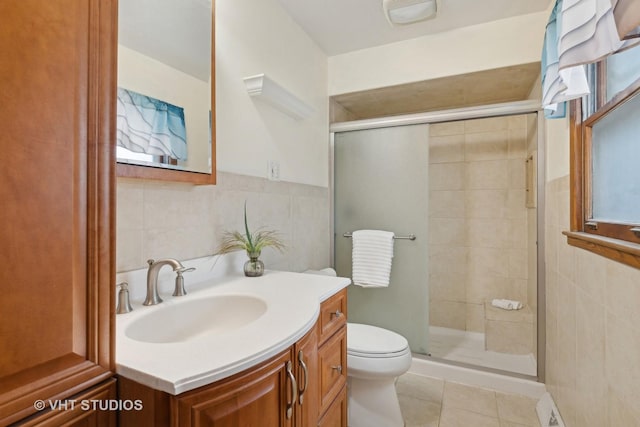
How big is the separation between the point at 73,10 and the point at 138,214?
67 cm

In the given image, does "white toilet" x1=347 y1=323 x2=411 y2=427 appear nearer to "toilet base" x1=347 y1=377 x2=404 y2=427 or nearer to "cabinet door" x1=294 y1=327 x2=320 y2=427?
"toilet base" x1=347 y1=377 x2=404 y2=427

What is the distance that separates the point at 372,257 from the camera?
2.20 metres

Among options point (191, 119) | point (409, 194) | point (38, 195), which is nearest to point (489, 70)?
point (409, 194)

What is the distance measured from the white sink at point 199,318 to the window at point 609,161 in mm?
1147

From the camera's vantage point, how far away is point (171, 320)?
3.21 ft

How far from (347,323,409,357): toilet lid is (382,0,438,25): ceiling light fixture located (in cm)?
179

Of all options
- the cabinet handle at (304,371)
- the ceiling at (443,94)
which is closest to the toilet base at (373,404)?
the cabinet handle at (304,371)

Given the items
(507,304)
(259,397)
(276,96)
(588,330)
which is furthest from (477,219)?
(259,397)

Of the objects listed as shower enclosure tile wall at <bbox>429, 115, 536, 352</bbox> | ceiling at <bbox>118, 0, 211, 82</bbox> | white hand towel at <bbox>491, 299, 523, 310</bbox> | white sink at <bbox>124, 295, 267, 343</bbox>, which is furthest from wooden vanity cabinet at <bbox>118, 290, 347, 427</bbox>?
shower enclosure tile wall at <bbox>429, 115, 536, 352</bbox>

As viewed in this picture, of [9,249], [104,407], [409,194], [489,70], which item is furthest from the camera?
[409,194]

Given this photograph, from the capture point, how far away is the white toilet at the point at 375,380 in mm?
1482

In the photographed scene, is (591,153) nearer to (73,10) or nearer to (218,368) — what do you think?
(218,368)

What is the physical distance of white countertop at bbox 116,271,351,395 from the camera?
1.87ft

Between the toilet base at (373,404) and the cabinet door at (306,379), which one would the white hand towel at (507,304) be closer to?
the toilet base at (373,404)
